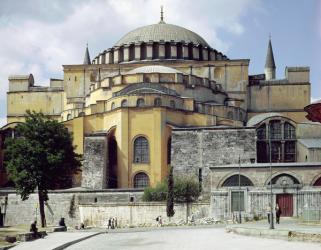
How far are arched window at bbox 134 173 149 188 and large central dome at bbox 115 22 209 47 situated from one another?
21139mm

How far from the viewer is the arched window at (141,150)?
170 ft

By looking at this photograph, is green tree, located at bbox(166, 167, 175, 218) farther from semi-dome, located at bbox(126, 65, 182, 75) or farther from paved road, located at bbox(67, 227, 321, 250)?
paved road, located at bbox(67, 227, 321, 250)

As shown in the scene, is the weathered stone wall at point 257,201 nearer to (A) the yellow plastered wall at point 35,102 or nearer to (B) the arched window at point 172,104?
(B) the arched window at point 172,104

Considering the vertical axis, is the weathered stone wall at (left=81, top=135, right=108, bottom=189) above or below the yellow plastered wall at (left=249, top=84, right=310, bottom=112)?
below

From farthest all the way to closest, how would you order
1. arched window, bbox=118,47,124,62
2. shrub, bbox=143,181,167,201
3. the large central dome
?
the large central dome < arched window, bbox=118,47,124,62 < shrub, bbox=143,181,167,201

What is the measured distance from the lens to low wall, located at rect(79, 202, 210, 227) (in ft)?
143

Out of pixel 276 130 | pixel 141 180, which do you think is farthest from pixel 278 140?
pixel 141 180

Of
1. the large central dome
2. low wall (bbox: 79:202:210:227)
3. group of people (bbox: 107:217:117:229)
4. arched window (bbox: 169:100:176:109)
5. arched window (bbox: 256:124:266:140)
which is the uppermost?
the large central dome

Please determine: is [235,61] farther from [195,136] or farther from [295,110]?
[195,136]

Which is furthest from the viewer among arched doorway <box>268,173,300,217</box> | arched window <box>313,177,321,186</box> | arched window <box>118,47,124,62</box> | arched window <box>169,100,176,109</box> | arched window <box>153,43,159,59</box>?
arched window <box>118,47,124,62</box>

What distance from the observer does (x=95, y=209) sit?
4575 cm

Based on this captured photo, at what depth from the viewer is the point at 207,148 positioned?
1989 inches

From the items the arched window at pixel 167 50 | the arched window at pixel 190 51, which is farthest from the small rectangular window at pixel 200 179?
the arched window at pixel 190 51

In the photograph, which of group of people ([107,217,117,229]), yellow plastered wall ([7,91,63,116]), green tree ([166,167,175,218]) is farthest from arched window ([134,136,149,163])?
yellow plastered wall ([7,91,63,116])
